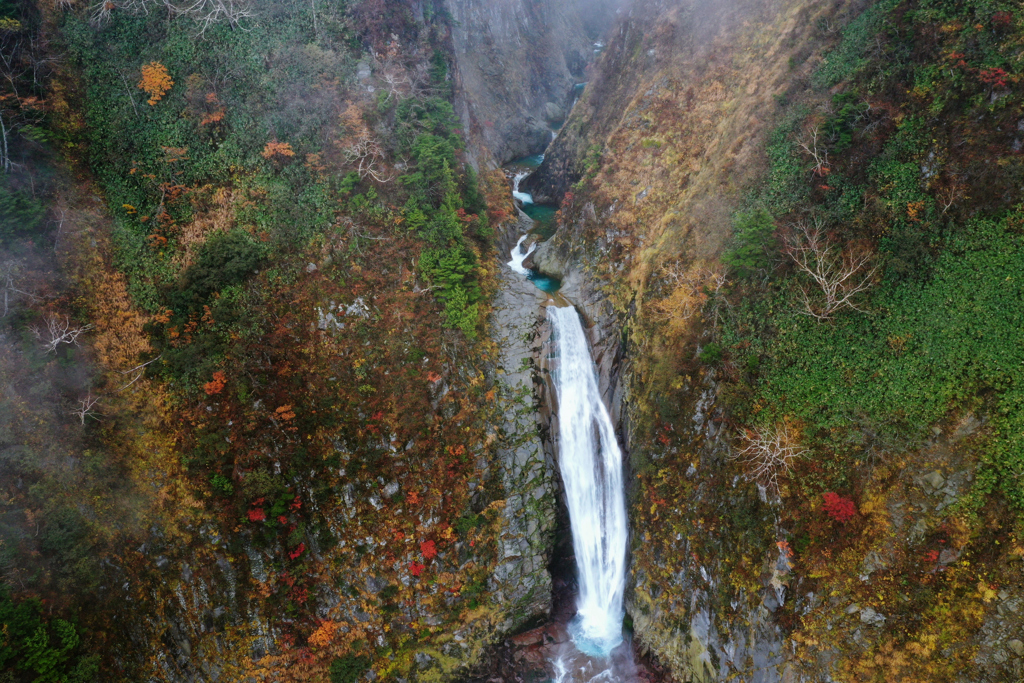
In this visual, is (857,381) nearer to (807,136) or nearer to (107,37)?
(807,136)

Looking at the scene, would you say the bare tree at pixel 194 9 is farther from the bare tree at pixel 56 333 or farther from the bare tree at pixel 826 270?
the bare tree at pixel 826 270

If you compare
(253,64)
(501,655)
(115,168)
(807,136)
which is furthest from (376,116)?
(501,655)

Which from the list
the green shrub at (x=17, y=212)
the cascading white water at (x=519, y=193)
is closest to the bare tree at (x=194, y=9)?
the green shrub at (x=17, y=212)

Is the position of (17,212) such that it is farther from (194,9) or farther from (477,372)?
(477,372)

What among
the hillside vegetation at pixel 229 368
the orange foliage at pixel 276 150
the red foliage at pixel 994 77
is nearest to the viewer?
the red foliage at pixel 994 77

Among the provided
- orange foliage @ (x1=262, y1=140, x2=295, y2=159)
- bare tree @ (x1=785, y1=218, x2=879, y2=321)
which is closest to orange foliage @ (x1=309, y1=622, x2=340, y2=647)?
orange foliage @ (x1=262, y1=140, x2=295, y2=159)

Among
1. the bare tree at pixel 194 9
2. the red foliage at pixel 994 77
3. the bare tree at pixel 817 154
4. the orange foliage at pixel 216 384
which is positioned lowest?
the orange foliage at pixel 216 384
